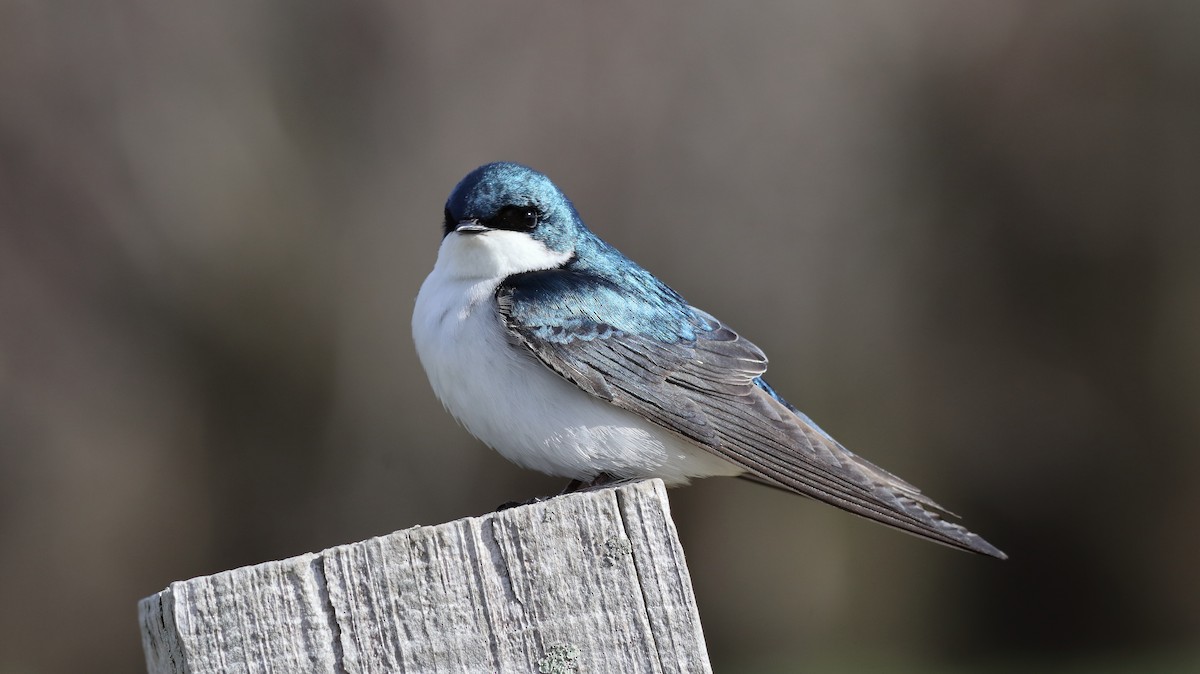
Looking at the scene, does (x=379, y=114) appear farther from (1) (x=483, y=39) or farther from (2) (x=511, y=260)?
(2) (x=511, y=260)

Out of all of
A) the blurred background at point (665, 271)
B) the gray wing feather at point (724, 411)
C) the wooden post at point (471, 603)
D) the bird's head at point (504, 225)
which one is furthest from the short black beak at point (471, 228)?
the blurred background at point (665, 271)

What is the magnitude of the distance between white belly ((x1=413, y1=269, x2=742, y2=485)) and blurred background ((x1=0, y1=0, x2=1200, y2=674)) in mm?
3614

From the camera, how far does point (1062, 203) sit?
7180mm

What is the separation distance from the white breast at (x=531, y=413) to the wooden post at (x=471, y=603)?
1271 millimetres

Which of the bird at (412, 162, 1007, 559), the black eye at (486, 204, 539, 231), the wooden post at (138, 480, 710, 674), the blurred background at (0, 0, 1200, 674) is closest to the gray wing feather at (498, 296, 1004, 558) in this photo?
the bird at (412, 162, 1007, 559)

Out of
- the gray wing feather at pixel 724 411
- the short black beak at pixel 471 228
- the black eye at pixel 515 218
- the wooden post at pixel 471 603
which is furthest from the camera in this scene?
the black eye at pixel 515 218

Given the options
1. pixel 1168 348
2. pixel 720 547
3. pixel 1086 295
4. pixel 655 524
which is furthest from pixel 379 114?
pixel 655 524

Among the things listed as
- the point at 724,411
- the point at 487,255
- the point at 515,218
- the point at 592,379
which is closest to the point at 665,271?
the point at 515,218

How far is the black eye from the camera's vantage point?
3.42 m

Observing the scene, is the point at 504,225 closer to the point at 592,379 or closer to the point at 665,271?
the point at 592,379

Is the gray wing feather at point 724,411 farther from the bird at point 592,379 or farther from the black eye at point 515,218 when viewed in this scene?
the black eye at point 515,218

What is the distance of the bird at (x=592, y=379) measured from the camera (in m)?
3.03

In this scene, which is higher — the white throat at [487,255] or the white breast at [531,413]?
the white throat at [487,255]

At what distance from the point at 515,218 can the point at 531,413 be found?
0.66m
